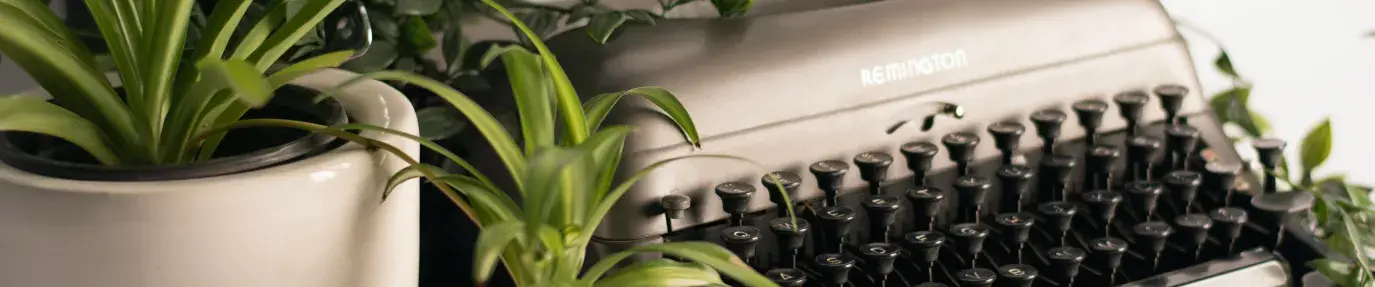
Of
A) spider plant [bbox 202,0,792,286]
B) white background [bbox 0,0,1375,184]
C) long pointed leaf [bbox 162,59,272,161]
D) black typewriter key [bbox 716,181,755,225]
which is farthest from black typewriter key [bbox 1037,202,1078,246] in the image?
white background [bbox 0,0,1375,184]

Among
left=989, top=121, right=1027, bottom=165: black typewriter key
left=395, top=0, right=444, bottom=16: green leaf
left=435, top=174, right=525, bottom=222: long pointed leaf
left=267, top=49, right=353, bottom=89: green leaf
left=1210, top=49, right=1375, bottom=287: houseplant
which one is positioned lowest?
left=1210, top=49, right=1375, bottom=287: houseplant

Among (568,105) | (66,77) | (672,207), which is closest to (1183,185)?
(672,207)

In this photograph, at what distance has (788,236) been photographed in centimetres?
75

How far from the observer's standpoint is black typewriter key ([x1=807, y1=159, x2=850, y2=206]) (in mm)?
802

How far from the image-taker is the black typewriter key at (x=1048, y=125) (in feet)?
2.95

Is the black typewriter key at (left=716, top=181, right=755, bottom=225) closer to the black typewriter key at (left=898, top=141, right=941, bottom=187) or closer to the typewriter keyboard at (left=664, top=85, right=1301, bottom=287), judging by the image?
the typewriter keyboard at (left=664, top=85, right=1301, bottom=287)

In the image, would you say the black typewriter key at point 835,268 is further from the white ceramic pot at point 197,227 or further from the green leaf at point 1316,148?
the green leaf at point 1316,148

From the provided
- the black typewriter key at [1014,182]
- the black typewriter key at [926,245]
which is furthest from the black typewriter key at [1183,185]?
the black typewriter key at [926,245]

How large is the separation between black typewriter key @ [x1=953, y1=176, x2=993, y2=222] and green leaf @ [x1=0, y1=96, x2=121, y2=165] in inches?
21.0

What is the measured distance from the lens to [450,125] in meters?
0.77

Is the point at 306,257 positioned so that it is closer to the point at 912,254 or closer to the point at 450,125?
the point at 450,125

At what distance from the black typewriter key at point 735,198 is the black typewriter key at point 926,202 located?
0.12 meters

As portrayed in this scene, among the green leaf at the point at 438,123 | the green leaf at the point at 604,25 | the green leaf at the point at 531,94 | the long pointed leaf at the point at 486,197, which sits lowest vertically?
the long pointed leaf at the point at 486,197

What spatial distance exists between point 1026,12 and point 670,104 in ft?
1.41
